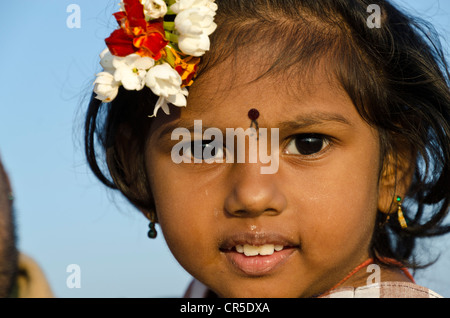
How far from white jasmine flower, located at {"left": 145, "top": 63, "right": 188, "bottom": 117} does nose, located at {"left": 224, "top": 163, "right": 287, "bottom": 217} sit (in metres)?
0.34

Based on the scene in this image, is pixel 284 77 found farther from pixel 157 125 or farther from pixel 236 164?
pixel 157 125

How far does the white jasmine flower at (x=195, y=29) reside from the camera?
2094 millimetres

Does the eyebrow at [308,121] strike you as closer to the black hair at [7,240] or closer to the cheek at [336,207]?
the cheek at [336,207]

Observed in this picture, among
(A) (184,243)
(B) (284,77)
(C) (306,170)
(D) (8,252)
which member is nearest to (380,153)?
(C) (306,170)

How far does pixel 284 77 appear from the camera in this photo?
7.12 ft

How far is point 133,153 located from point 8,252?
94 centimetres

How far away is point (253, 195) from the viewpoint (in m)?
2.04

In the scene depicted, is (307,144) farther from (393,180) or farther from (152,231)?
(152,231)

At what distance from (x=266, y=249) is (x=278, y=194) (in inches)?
8.6

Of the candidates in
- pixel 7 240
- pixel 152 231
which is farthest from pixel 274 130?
pixel 7 240

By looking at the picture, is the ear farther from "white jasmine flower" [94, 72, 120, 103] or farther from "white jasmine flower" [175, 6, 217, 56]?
"white jasmine flower" [94, 72, 120, 103]

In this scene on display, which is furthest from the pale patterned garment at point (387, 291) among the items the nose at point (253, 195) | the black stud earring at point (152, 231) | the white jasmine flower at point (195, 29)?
the white jasmine flower at point (195, 29)

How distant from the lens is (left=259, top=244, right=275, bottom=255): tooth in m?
2.15

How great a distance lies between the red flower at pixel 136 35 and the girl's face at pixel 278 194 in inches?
8.8
